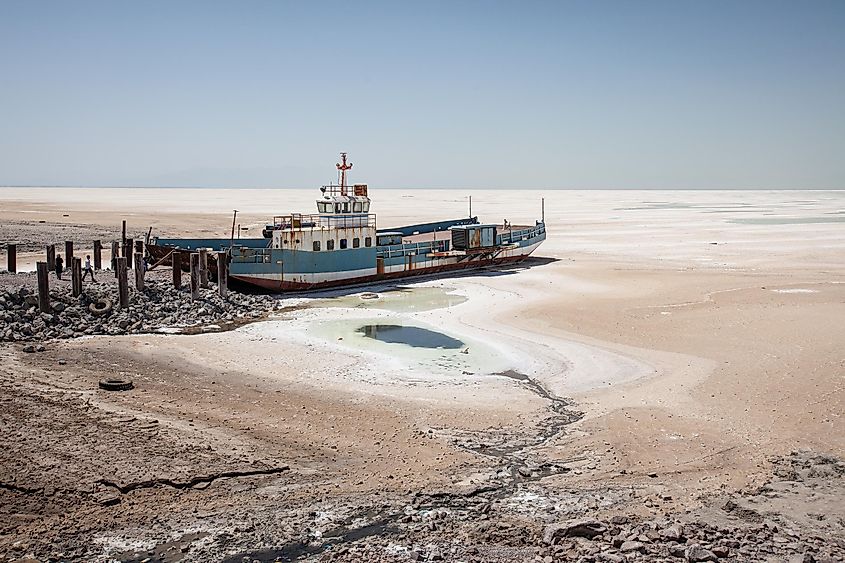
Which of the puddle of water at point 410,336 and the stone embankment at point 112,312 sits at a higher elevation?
the stone embankment at point 112,312

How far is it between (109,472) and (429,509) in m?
4.60

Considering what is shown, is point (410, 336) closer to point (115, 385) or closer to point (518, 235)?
point (115, 385)

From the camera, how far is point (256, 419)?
45.8 feet

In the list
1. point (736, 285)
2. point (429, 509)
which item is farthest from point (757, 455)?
point (736, 285)

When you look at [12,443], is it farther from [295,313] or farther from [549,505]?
[295,313]

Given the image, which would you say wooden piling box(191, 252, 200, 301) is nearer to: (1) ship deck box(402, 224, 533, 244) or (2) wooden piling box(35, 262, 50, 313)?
(2) wooden piling box(35, 262, 50, 313)

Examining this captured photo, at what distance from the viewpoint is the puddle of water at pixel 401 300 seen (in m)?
28.0

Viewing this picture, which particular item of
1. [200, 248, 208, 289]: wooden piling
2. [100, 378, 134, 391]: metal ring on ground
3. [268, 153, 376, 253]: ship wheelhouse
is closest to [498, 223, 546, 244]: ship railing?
[268, 153, 376, 253]: ship wheelhouse

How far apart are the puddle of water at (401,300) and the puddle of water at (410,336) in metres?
3.26

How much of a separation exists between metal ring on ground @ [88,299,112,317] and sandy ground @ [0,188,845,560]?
2.49 meters

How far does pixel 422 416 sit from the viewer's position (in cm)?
1452

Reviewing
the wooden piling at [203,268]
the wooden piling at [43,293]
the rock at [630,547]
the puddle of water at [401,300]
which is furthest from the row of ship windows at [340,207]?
the rock at [630,547]

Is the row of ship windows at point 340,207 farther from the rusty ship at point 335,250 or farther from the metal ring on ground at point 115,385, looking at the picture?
the metal ring on ground at point 115,385

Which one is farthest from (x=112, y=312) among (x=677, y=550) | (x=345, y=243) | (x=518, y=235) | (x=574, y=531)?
(x=518, y=235)
